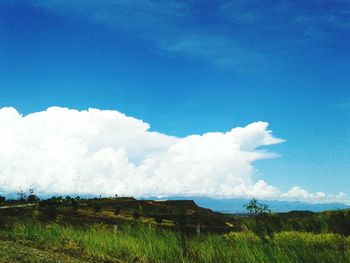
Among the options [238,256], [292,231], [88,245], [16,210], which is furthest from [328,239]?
[16,210]

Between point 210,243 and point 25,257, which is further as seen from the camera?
point 25,257

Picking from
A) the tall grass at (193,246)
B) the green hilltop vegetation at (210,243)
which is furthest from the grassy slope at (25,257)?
the tall grass at (193,246)

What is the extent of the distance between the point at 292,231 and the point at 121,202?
7213 centimetres

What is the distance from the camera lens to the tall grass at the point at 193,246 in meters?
12.2

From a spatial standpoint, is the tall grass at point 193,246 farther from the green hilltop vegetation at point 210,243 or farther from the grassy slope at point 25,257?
the grassy slope at point 25,257

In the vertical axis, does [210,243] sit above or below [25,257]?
above

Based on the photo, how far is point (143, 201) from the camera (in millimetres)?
88062

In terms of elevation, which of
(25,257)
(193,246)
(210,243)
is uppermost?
(210,243)

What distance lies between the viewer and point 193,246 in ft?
51.2

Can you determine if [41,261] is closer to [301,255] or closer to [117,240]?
[117,240]

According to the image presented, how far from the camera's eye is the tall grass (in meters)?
12.2

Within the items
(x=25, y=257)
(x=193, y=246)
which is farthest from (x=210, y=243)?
(x=25, y=257)

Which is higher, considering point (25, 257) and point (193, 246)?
point (193, 246)

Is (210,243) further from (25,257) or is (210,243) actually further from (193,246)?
(25,257)
